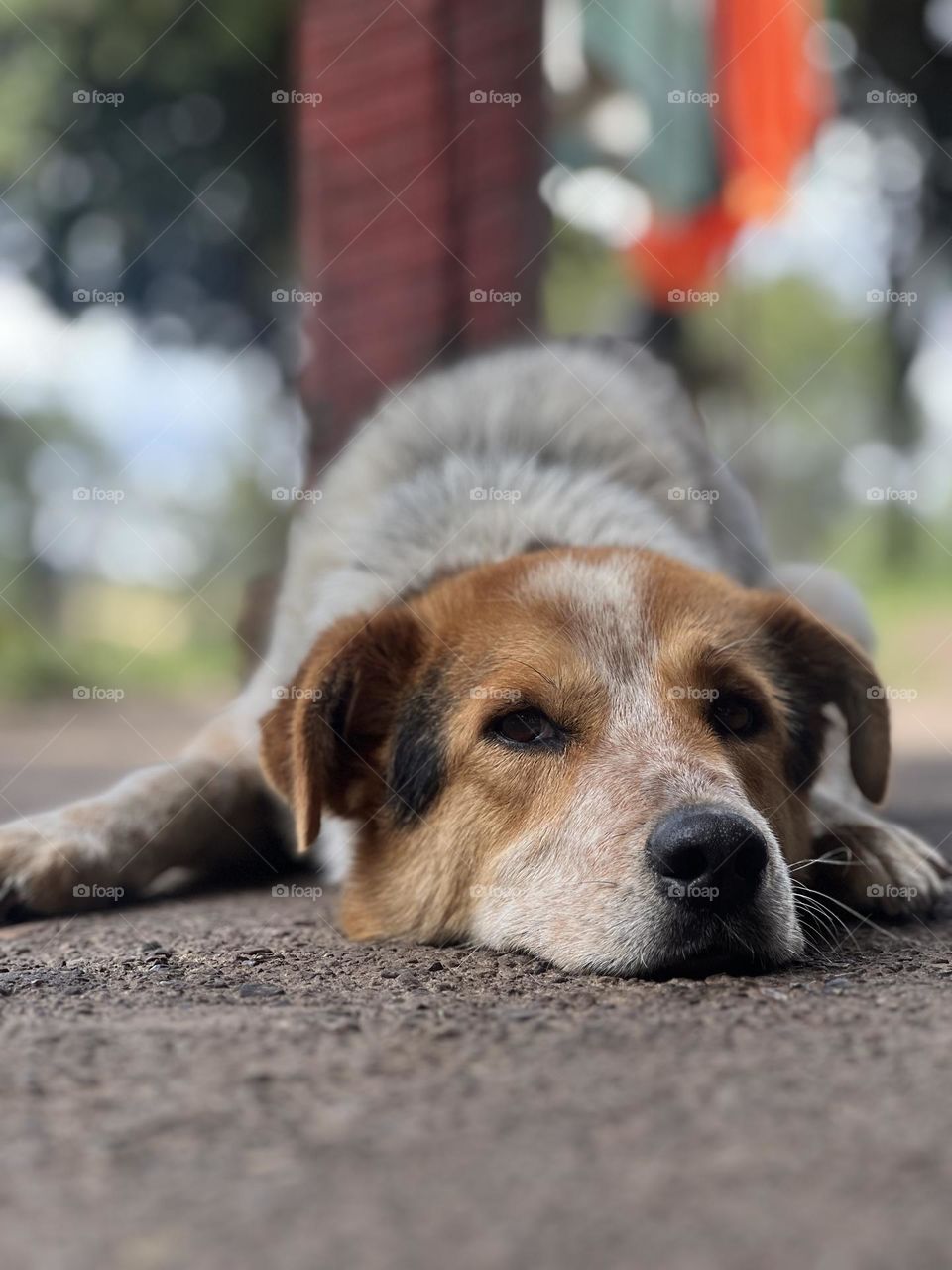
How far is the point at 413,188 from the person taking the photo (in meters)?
8.23

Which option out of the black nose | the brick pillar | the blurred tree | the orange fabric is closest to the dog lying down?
the black nose

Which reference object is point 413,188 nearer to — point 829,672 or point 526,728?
point 829,672

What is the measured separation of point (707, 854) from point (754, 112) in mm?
10274

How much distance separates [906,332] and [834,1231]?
22584 mm

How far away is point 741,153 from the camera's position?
11.6 meters

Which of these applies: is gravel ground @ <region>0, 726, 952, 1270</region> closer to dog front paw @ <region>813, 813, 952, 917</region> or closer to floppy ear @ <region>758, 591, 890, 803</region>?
dog front paw @ <region>813, 813, 952, 917</region>

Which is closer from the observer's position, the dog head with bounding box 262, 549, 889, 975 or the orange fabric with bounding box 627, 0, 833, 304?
the dog head with bounding box 262, 549, 889, 975

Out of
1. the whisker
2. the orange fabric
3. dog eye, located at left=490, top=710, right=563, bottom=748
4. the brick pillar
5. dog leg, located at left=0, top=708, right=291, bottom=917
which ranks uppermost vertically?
the orange fabric

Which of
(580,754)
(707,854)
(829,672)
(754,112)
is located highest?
(754,112)

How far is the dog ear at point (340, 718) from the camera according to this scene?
346cm

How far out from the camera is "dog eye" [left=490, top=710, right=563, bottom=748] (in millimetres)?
3314

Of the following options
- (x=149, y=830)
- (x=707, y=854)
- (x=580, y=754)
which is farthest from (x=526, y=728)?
(x=149, y=830)

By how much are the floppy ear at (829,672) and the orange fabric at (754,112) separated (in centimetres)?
898

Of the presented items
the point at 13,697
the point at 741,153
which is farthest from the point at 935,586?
the point at 13,697
